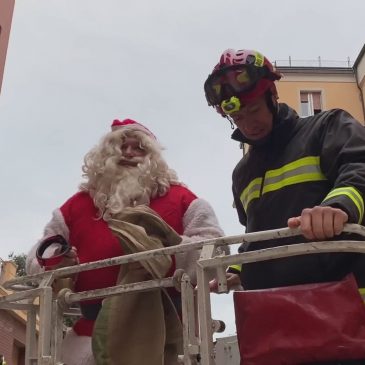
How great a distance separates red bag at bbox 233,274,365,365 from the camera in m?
1.88

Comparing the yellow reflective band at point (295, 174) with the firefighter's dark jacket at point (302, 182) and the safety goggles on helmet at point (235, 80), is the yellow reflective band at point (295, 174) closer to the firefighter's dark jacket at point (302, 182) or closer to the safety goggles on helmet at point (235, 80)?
the firefighter's dark jacket at point (302, 182)

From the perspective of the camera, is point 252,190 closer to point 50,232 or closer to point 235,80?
point 235,80

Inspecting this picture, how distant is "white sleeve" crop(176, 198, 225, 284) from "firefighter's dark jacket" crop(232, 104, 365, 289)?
20 cm

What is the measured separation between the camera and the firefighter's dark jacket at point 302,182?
6.97ft

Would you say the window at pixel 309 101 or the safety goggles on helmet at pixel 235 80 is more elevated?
the window at pixel 309 101

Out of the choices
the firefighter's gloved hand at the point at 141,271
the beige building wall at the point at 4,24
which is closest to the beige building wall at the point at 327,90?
the beige building wall at the point at 4,24

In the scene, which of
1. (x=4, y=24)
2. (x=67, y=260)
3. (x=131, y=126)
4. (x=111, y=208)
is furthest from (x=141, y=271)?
(x=4, y=24)

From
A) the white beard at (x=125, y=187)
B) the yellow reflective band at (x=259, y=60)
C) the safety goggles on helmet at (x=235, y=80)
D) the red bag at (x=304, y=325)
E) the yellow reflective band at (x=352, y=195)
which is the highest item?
the yellow reflective band at (x=259, y=60)

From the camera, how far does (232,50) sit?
266 cm

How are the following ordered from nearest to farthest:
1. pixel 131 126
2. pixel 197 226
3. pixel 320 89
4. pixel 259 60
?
pixel 259 60 < pixel 197 226 < pixel 131 126 < pixel 320 89

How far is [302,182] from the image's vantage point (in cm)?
236

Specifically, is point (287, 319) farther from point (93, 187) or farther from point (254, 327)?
point (93, 187)

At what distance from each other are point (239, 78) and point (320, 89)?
20419mm

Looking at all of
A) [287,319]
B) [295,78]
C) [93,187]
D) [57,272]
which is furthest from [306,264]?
[295,78]
